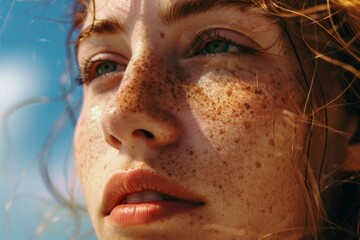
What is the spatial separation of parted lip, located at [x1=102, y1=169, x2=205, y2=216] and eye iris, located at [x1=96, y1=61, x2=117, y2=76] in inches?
21.4

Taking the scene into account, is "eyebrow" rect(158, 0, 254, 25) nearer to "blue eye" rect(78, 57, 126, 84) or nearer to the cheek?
"blue eye" rect(78, 57, 126, 84)

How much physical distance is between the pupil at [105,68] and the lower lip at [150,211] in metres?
0.62

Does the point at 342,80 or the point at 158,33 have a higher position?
the point at 158,33

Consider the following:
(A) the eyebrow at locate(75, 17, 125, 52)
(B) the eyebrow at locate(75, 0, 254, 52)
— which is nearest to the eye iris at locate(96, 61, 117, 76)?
(A) the eyebrow at locate(75, 17, 125, 52)

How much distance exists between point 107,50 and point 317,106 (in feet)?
2.51

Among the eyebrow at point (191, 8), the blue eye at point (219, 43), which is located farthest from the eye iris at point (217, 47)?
the eyebrow at point (191, 8)

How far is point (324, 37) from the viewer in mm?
1571

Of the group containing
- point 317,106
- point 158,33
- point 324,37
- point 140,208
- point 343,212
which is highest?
point 158,33

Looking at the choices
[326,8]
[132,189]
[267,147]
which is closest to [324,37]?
[326,8]

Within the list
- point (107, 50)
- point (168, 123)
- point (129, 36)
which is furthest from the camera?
point (107, 50)

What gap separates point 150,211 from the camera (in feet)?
4.73

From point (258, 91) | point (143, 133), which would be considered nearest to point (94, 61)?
point (143, 133)

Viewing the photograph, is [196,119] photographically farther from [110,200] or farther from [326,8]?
[326,8]

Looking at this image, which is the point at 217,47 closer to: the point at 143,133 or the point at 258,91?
the point at 258,91
